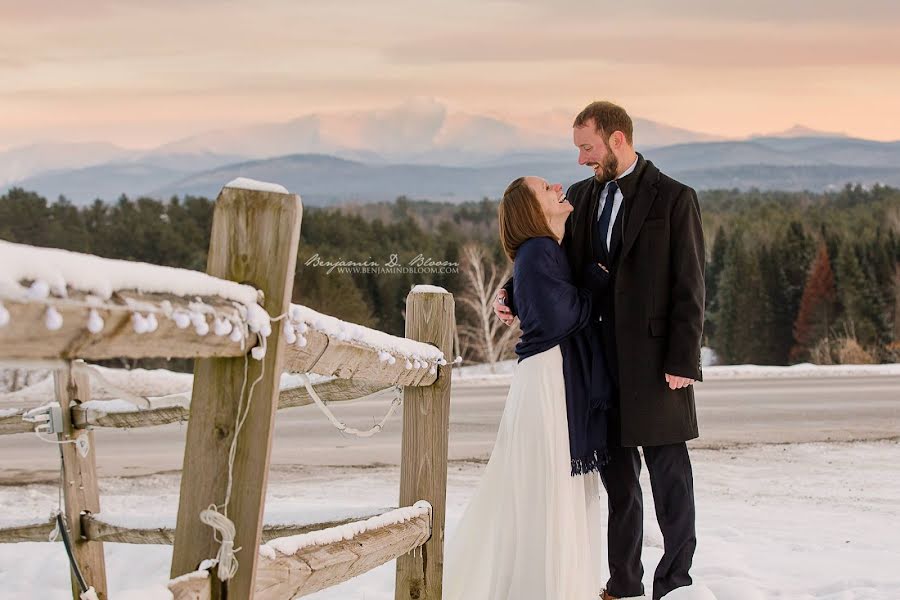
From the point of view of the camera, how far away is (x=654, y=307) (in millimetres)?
4320

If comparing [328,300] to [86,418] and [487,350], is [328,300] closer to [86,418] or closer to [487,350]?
[487,350]

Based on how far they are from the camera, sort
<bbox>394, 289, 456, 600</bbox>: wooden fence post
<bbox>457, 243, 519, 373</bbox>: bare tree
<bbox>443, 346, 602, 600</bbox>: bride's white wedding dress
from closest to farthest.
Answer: <bbox>394, 289, 456, 600</bbox>: wooden fence post < <bbox>443, 346, 602, 600</bbox>: bride's white wedding dress < <bbox>457, 243, 519, 373</bbox>: bare tree

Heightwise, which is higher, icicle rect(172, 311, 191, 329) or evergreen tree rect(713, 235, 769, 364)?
icicle rect(172, 311, 191, 329)

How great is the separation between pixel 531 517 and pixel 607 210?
136 centimetres

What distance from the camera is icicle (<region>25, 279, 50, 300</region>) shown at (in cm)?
143

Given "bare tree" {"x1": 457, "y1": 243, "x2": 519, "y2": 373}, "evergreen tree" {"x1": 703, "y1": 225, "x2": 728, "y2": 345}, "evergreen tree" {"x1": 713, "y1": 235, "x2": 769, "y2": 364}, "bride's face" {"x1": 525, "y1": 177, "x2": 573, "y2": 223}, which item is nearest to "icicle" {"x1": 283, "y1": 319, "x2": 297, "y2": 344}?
"bride's face" {"x1": 525, "y1": 177, "x2": 573, "y2": 223}

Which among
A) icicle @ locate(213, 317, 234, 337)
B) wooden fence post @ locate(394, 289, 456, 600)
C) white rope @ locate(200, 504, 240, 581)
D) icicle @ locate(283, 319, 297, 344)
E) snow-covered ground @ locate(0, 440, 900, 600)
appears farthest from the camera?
snow-covered ground @ locate(0, 440, 900, 600)

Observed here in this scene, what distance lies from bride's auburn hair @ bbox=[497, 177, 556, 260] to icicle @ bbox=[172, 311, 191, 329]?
2.54 metres

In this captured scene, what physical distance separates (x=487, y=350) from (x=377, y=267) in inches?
186

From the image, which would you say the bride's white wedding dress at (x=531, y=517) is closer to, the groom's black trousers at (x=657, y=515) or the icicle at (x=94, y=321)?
the groom's black trousers at (x=657, y=515)

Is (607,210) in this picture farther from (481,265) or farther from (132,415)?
(481,265)

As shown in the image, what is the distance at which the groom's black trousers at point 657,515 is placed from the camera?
436 centimetres

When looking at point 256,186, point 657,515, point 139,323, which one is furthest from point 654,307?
point 139,323
